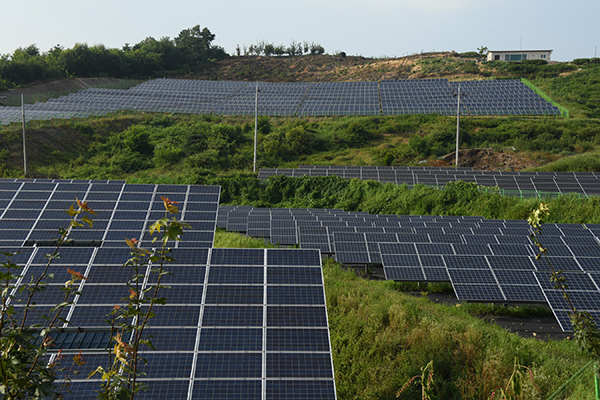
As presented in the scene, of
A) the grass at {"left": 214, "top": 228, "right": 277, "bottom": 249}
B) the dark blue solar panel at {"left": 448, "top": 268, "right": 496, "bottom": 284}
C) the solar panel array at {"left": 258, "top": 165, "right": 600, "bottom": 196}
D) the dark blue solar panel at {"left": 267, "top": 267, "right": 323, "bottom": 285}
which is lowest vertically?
the solar panel array at {"left": 258, "top": 165, "right": 600, "bottom": 196}

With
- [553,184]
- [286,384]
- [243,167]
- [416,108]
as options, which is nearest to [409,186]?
[553,184]

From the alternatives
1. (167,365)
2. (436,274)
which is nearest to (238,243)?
(436,274)

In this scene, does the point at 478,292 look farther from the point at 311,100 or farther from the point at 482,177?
the point at 311,100

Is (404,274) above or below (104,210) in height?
below

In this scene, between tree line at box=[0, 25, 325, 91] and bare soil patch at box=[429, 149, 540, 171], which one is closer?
bare soil patch at box=[429, 149, 540, 171]

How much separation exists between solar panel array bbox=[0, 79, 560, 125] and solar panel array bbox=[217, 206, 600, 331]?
50.5 meters

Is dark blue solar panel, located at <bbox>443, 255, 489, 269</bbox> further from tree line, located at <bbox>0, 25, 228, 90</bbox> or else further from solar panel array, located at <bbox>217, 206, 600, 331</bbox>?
tree line, located at <bbox>0, 25, 228, 90</bbox>

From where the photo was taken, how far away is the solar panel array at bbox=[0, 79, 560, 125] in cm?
6781

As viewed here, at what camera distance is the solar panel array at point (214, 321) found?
281 inches

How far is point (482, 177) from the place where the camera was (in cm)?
3656

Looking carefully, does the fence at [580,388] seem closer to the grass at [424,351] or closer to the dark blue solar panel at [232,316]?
the grass at [424,351]

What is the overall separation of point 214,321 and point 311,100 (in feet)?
241

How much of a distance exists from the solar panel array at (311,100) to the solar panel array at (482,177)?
3056 centimetres

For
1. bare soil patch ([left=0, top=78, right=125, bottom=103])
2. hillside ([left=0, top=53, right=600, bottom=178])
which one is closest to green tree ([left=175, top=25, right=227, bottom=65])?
bare soil patch ([left=0, top=78, right=125, bottom=103])
